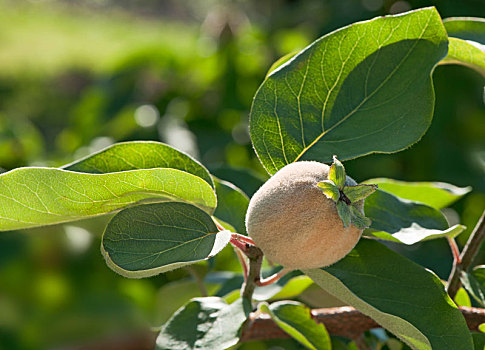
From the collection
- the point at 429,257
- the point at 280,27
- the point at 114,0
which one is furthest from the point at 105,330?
the point at 114,0

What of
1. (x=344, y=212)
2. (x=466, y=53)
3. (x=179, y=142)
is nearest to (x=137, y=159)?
(x=344, y=212)

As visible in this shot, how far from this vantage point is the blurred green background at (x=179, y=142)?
124 centimetres

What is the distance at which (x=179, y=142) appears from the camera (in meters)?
1.34

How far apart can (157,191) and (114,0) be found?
10.4 metres

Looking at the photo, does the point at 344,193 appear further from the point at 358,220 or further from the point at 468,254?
the point at 468,254

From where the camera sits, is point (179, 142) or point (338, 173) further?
point (179, 142)

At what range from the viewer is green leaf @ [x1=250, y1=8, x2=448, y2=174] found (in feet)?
1.53

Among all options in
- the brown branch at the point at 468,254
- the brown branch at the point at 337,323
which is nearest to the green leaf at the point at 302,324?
the brown branch at the point at 337,323

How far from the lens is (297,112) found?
483mm

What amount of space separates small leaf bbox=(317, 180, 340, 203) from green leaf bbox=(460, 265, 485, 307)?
0.71 feet

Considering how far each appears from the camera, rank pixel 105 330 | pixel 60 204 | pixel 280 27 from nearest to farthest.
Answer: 1. pixel 60 204
2. pixel 280 27
3. pixel 105 330

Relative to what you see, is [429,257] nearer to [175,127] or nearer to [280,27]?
[175,127]

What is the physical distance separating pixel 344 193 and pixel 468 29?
23cm

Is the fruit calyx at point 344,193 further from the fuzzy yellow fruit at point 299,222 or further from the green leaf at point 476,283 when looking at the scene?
the green leaf at point 476,283
